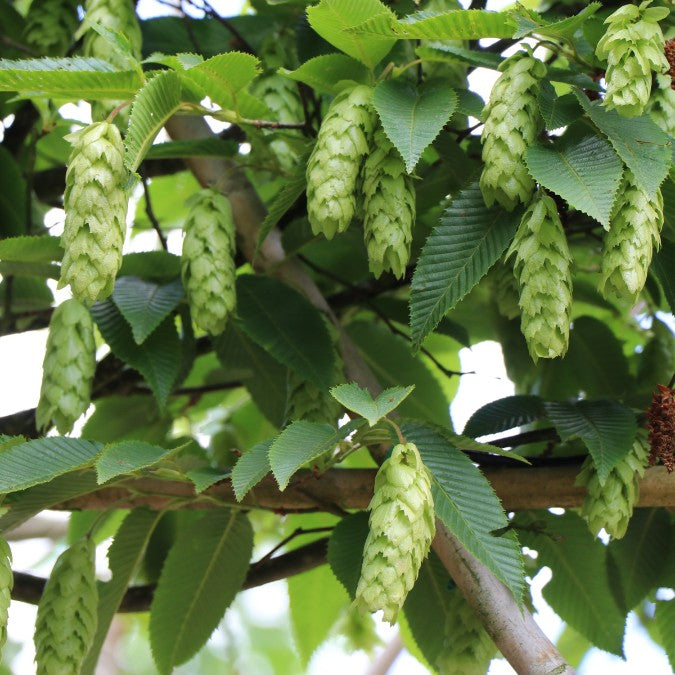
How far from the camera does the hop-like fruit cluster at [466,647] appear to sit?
3.68 feet

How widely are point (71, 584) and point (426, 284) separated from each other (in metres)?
0.48

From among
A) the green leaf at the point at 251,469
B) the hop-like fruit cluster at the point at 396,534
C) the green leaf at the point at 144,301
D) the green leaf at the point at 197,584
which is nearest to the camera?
the hop-like fruit cluster at the point at 396,534

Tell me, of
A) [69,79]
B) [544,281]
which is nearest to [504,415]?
[544,281]

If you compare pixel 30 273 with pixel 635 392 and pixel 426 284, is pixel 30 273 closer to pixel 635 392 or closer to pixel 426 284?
pixel 426 284

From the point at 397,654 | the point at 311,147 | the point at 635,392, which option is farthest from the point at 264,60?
the point at 397,654

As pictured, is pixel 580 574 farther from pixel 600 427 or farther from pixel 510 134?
pixel 510 134

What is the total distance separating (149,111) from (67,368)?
0.29m

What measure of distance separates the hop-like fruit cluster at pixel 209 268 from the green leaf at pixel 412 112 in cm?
24

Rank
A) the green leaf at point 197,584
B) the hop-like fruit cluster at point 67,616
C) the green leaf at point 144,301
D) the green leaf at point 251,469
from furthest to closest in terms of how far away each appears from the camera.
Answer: the green leaf at point 197,584
the green leaf at point 144,301
the hop-like fruit cluster at point 67,616
the green leaf at point 251,469

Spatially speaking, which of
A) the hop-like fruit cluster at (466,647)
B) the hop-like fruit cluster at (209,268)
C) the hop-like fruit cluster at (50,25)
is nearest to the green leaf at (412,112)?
the hop-like fruit cluster at (209,268)

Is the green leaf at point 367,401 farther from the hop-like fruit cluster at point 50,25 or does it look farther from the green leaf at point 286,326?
the hop-like fruit cluster at point 50,25

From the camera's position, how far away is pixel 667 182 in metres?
1.01

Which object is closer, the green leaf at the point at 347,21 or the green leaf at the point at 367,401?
the green leaf at the point at 367,401

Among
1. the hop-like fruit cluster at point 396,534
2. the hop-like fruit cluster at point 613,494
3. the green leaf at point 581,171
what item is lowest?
the hop-like fruit cluster at point 613,494
